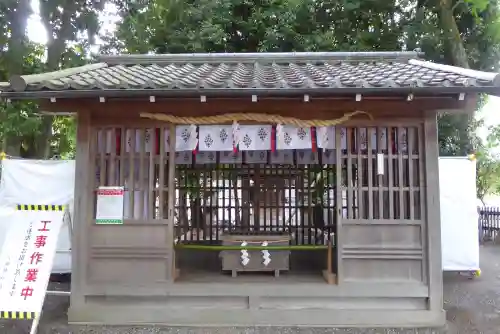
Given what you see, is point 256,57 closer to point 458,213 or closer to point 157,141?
point 157,141

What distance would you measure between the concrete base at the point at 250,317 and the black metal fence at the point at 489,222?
1129 cm

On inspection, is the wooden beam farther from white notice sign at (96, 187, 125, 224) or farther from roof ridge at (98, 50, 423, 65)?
roof ridge at (98, 50, 423, 65)

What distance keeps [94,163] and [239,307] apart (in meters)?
3.06

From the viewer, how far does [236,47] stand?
1402cm

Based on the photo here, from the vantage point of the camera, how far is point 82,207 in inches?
236

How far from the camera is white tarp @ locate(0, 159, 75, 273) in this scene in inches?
304

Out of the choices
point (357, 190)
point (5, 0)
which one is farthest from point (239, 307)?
point (5, 0)

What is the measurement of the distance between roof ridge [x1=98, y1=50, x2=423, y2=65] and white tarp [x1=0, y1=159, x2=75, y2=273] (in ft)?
7.61

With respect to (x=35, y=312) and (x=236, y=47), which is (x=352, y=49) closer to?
(x=236, y=47)

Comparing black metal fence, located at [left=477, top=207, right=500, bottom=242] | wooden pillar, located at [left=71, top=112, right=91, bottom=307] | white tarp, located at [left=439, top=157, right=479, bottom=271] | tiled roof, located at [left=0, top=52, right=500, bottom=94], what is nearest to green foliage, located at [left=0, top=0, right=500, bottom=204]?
black metal fence, located at [left=477, top=207, right=500, bottom=242]

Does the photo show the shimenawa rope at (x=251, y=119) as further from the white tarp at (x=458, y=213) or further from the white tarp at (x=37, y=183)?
the white tarp at (x=458, y=213)

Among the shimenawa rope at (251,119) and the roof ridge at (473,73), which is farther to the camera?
the shimenawa rope at (251,119)

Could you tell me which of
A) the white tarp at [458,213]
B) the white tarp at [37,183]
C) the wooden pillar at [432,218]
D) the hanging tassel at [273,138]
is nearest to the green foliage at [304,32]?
the white tarp at [37,183]

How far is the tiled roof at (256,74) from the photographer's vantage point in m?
5.23
